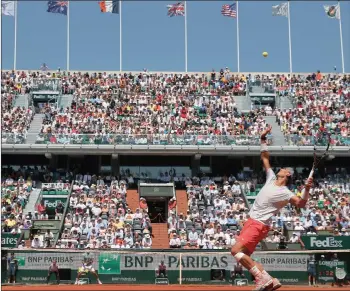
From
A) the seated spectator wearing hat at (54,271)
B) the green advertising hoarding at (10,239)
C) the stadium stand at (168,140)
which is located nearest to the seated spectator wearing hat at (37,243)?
the stadium stand at (168,140)

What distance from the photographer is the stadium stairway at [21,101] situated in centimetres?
4425

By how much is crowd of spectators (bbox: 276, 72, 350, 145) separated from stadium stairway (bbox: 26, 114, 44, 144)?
1566 cm

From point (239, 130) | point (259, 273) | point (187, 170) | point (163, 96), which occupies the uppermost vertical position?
point (163, 96)

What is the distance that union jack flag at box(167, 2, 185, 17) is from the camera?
159ft

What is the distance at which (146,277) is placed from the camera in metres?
24.9

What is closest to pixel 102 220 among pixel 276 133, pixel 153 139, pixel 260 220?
pixel 153 139

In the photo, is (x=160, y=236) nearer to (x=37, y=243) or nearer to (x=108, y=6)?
(x=37, y=243)

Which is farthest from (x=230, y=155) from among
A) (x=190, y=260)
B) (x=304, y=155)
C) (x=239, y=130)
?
(x=190, y=260)

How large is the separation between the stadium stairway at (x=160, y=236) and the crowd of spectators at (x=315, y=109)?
989cm

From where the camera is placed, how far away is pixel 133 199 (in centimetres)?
3844

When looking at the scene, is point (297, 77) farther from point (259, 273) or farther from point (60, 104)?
point (259, 273)

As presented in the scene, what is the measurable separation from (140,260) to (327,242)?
9360 mm

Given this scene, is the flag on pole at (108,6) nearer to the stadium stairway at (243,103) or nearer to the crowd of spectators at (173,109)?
the crowd of spectators at (173,109)

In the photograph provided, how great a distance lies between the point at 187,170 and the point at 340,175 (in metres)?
9.93
